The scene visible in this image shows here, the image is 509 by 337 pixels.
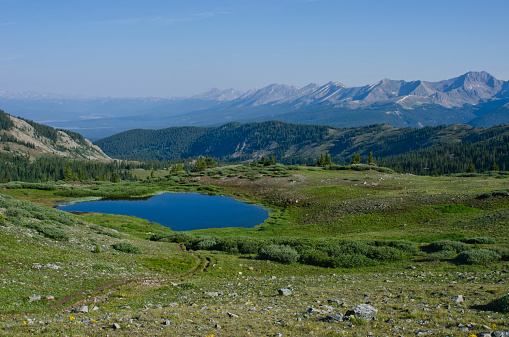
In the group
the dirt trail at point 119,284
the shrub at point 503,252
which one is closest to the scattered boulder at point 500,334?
the shrub at point 503,252

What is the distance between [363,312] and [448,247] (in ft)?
55.2

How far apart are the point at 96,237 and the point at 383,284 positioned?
2269cm

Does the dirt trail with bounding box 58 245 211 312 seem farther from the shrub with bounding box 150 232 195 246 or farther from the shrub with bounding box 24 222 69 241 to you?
the shrub with bounding box 150 232 195 246

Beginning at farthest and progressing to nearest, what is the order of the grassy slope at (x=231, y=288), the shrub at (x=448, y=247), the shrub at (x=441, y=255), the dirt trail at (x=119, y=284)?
1. the shrub at (x=448, y=247)
2. the shrub at (x=441, y=255)
3. the dirt trail at (x=119, y=284)
4. the grassy slope at (x=231, y=288)

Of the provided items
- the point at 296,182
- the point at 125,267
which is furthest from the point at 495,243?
the point at 296,182

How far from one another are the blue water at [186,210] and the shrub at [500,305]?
44.4 meters

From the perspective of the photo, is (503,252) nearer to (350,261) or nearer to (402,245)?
(402,245)

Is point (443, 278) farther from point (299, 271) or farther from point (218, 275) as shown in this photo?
point (218, 275)

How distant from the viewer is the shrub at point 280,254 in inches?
1023

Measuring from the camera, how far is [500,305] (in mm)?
12070

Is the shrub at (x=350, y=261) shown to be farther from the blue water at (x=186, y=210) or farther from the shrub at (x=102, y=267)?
the blue water at (x=186, y=210)

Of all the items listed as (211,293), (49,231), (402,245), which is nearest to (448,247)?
(402,245)

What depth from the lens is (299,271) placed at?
23.7 meters

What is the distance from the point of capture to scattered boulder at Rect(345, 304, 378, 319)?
1215cm
